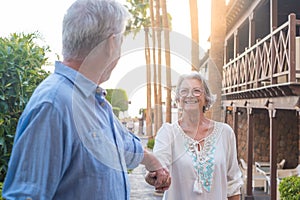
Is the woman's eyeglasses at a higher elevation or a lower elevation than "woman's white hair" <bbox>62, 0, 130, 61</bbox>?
lower

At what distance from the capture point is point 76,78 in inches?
45.5

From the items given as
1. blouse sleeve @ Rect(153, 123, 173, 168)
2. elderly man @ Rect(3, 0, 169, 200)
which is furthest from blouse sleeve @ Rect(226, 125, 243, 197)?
elderly man @ Rect(3, 0, 169, 200)

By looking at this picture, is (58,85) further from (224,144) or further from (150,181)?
(224,144)

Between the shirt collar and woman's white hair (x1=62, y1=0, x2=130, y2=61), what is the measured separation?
0.04 m

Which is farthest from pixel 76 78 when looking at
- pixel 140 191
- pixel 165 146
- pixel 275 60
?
pixel 140 191

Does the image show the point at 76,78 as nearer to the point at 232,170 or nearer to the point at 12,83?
the point at 232,170

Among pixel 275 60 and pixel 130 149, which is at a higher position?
pixel 275 60

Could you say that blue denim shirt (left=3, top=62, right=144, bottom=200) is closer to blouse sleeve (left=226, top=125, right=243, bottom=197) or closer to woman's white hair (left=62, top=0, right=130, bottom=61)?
woman's white hair (left=62, top=0, right=130, bottom=61)

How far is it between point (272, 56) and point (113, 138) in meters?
5.73

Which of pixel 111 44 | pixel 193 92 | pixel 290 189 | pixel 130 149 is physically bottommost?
pixel 290 189

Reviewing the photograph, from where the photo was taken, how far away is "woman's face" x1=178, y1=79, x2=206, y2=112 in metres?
2.33

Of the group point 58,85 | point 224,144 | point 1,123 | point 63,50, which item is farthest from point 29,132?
point 1,123

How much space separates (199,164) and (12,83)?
159 cm

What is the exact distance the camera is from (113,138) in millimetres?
1255
